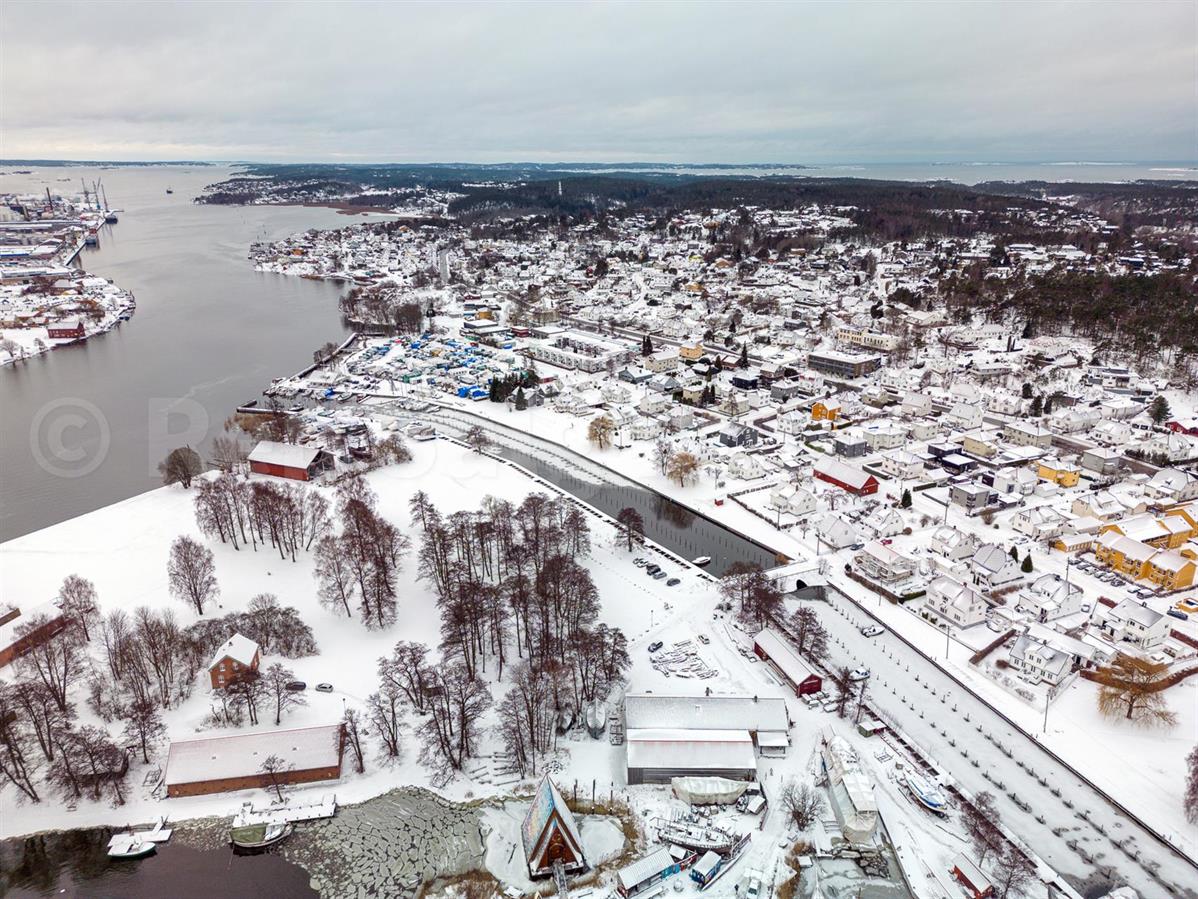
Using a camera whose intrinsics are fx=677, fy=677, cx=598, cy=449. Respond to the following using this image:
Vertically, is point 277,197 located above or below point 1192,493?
above

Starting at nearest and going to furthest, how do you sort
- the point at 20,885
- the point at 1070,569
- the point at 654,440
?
the point at 20,885
the point at 1070,569
the point at 654,440

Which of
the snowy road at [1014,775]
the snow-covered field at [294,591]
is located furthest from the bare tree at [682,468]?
the snowy road at [1014,775]

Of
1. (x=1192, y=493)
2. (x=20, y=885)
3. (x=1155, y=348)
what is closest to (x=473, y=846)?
(x=20, y=885)

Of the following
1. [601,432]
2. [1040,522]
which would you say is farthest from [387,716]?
[1040,522]

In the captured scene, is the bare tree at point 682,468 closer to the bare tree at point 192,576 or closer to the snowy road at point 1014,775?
the snowy road at point 1014,775

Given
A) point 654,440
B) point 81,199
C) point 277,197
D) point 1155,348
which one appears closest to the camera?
point 654,440

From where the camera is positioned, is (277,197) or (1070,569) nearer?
(1070,569)

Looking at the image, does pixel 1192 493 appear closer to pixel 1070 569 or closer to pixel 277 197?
pixel 1070 569

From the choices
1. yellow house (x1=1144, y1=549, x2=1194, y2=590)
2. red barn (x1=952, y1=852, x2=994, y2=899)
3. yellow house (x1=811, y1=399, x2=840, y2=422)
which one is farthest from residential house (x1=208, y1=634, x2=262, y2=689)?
yellow house (x1=811, y1=399, x2=840, y2=422)
